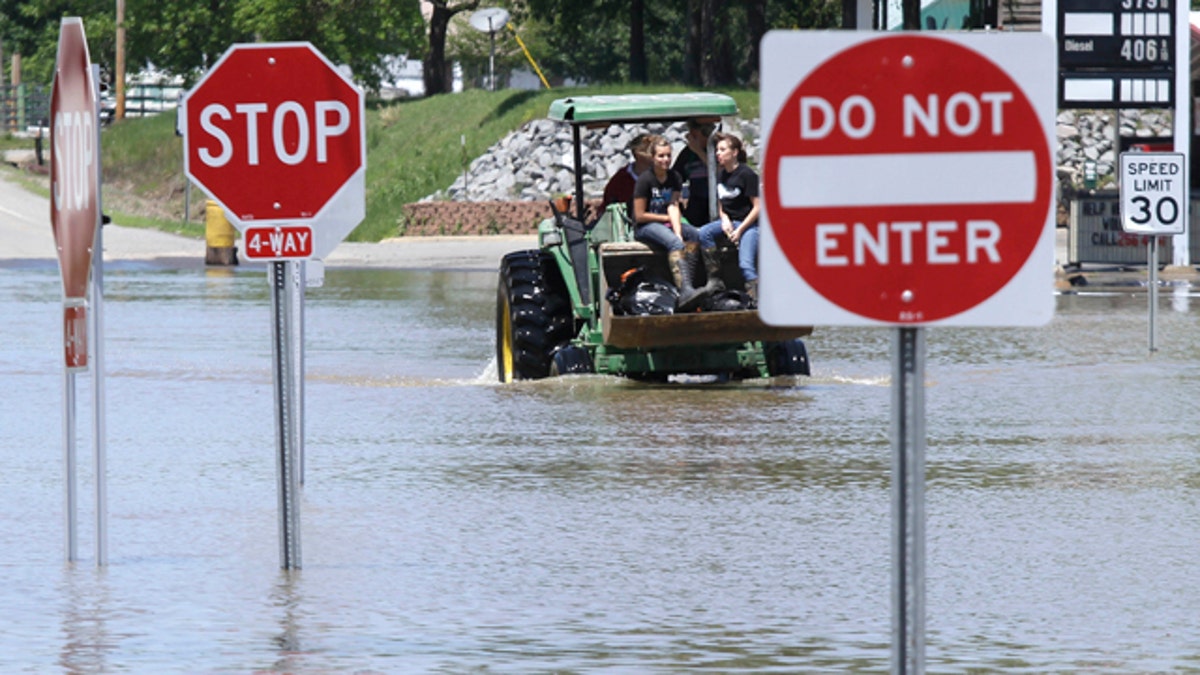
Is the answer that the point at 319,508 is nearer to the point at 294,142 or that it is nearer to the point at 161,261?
the point at 294,142

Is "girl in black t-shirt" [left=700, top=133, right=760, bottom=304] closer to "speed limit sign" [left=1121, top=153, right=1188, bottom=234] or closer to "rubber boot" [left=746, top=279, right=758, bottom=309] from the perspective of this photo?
"rubber boot" [left=746, top=279, right=758, bottom=309]

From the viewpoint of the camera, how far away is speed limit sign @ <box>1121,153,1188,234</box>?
20469 millimetres

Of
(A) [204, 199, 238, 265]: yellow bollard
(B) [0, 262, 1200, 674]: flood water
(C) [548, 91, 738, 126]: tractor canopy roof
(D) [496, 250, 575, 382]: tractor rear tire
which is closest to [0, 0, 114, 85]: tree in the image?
(A) [204, 199, 238, 265]: yellow bollard

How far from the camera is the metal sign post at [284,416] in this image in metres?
8.43

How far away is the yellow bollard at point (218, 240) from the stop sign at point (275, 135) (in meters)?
31.1

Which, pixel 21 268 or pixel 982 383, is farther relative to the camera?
pixel 21 268

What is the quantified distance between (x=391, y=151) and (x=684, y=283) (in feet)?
147

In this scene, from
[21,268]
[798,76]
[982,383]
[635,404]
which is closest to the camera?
[798,76]

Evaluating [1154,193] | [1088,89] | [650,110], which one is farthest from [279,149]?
[1088,89]

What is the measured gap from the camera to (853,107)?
4730 mm

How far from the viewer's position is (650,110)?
15836mm

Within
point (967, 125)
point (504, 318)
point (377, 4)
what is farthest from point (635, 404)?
point (377, 4)

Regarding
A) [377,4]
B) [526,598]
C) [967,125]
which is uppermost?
[377,4]

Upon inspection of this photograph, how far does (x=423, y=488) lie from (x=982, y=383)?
6.77 m
